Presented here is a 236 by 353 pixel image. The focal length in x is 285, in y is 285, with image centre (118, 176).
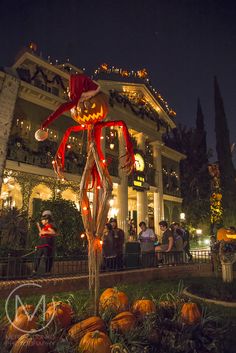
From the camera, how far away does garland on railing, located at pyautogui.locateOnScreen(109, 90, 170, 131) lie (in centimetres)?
1992

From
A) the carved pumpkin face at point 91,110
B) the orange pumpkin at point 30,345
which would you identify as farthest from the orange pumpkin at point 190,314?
the carved pumpkin face at point 91,110

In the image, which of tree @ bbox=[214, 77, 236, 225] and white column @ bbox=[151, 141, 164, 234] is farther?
tree @ bbox=[214, 77, 236, 225]

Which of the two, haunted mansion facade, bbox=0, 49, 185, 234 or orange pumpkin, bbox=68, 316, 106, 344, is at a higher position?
haunted mansion facade, bbox=0, 49, 185, 234

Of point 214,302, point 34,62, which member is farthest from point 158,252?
point 34,62

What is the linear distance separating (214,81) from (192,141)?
263 inches

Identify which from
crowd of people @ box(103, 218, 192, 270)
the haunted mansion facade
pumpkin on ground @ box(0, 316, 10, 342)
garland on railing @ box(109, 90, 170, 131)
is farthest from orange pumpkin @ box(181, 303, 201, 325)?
garland on railing @ box(109, 90, 170, 131)

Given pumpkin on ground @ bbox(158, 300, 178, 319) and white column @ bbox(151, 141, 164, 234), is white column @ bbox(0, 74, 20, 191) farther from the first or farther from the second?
white column @ bbox(151, 141, 164, 234)

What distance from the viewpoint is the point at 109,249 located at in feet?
27.5

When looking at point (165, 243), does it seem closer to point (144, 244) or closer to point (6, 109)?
point (144, 244)

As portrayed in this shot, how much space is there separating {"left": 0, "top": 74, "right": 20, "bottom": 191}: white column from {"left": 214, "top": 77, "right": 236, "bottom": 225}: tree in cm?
1833

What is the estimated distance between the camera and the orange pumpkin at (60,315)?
10.1ft

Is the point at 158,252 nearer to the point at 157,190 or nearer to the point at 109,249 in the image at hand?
the point at 109,249

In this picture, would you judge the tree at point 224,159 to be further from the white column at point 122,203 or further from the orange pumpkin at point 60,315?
Result: the orange pumpkin at point 60,315

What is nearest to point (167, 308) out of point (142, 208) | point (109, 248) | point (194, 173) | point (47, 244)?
point (47, 244)
